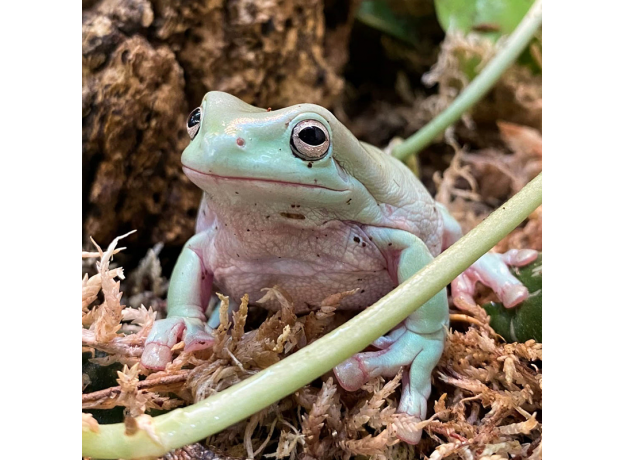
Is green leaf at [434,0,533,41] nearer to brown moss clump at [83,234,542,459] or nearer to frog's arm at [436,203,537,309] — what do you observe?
frog's arm at [436,203,537,309]

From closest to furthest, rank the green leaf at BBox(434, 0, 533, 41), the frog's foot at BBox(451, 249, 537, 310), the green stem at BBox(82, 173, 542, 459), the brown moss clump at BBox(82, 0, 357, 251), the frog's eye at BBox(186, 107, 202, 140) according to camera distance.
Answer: the green stem at BBox(82, 173, 542, 459) < the frog's eye at BBox(186, 107, 202, 140) < the frog's foot at BBox(451, 249, 537, 310) < the brown moss clump at BBox(82, 0, 357, 251) < the green leaf at BBox(434, 0, 533, 41)

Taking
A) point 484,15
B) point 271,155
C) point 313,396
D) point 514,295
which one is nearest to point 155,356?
point 313,396

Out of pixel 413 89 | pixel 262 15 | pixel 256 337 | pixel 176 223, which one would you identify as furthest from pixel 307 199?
pixel 413 89

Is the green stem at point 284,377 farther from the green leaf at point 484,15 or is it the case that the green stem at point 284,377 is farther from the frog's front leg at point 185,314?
the green leaf at point 484,15

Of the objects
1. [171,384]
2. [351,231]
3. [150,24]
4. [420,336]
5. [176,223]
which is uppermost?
[150,24]

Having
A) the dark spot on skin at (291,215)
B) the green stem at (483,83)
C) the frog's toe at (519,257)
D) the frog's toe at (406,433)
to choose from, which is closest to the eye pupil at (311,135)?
the dark spot on skin at (291,215)

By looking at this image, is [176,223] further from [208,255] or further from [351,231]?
[351,231]

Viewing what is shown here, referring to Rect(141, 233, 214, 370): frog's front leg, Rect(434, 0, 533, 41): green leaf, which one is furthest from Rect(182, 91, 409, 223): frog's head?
Rect(434, 0, 533, 41): green leaf
